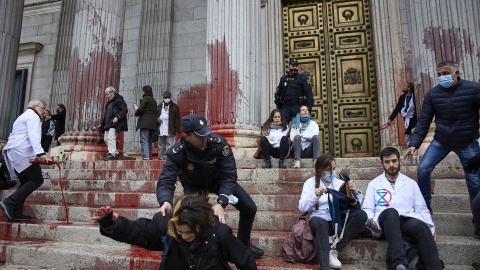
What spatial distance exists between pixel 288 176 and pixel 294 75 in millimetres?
2752

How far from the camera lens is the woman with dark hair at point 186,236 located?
230cm

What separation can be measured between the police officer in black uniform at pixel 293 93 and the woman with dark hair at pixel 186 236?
5180mm

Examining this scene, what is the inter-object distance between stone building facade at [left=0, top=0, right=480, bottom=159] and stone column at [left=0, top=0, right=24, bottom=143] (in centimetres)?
3

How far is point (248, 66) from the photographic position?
7785 mm

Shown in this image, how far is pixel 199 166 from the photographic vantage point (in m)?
3.10

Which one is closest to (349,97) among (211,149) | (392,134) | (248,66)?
(392,134)

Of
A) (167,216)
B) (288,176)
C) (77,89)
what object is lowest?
(167,216)

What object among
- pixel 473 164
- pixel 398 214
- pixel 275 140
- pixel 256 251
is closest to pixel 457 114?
pixel 473 164

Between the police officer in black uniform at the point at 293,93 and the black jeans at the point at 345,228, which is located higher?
the police officer in black uniform at the point at 293,93

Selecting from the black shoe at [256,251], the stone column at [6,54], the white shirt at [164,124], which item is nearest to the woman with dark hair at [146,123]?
the white shirt at [164,124]

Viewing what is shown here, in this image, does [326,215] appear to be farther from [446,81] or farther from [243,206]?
[446,81]

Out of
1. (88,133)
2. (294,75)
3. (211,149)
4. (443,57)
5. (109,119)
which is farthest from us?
(88,133)

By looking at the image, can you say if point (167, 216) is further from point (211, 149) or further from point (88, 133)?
point (88, 133)

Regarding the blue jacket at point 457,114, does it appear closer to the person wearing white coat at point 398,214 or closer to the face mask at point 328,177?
the person wearing white coat at point 398,214
